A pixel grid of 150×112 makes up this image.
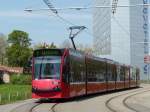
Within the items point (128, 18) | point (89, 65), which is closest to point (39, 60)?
point (89, 65)

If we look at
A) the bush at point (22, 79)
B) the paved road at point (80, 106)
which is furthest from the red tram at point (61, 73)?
the bush at point (22, 79)

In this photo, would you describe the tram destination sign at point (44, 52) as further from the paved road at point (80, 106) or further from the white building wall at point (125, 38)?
the white building wall at point (125, 38)

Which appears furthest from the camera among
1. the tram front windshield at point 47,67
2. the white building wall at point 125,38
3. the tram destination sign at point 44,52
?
the white building wall at point 125,38

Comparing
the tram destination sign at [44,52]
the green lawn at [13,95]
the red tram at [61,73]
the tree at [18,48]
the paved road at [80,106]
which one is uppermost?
the tree at [18,48]

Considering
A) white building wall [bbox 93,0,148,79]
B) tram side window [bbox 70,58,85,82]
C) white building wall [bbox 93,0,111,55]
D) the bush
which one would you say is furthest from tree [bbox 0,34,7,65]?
tram side window [bbox 70,58,85,82]

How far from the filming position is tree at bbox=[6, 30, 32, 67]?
143250mm

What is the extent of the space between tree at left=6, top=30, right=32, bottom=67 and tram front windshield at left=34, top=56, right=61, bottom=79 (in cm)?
10913

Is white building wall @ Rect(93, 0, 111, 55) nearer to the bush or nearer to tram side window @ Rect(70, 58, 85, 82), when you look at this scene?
the bush

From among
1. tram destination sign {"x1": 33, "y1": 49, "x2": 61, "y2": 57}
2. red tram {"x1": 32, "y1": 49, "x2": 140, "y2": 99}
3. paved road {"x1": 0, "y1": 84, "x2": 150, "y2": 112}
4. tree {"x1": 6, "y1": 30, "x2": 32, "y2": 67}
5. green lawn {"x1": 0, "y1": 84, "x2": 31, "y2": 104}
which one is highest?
tree {"x1": 6, "y1": 30, "x2": 32, "y2": 67}

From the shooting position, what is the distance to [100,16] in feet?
263

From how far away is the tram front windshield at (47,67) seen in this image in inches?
1257

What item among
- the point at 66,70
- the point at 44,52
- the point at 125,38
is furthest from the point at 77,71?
the point at 125,38

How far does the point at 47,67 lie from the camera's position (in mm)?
32125

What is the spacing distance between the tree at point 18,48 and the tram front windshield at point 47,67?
109130 mm
